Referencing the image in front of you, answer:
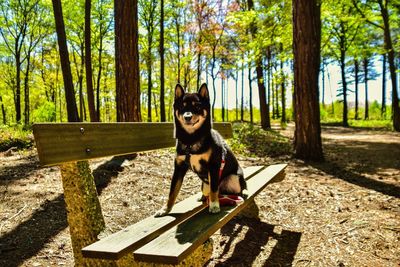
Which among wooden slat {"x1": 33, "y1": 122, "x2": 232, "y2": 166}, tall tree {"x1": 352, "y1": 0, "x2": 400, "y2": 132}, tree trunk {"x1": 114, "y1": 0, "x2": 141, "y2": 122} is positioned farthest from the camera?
tall tree {"x1": 352, "y1": 0, "x2": 400, "y2": 132}

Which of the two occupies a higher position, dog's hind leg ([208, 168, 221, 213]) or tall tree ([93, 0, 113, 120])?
tall tree ([93, 0, 113, 120])

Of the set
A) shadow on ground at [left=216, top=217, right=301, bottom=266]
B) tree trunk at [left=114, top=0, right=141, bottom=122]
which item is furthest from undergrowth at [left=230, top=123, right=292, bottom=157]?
shadow on ground at [left=216, top=217, right=301, bottom=266]

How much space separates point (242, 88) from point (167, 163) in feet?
110

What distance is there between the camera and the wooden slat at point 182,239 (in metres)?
1.92

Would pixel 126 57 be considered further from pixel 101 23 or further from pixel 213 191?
pixel 101 23

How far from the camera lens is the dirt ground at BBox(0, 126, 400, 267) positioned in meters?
3.71

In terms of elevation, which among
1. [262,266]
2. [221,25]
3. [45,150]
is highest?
[221,25]

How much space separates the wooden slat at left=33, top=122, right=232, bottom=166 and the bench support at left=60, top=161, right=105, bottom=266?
0.80 feet

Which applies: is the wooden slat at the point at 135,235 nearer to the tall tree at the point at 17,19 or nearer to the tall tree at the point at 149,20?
the tall tree at the point at 149,20

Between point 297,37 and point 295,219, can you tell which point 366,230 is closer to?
point 295,219

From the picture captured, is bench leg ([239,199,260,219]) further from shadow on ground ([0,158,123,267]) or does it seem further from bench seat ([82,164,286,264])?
shadow on ground ([0,158,123,267])

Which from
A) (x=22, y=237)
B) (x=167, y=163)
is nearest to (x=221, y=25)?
(x=167, y=163)

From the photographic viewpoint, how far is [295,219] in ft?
16.1

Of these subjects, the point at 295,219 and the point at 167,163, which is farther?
the point at 167,163
